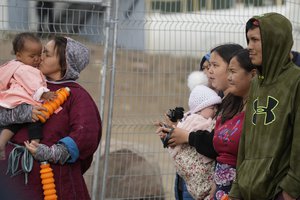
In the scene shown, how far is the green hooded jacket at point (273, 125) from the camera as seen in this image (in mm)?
4492

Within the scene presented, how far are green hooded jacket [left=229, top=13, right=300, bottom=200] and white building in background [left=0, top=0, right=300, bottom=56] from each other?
8.32 ft

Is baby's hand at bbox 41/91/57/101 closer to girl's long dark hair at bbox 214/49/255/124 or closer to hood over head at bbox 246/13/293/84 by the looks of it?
girl's long dark hair at bbox 214/49/255/124

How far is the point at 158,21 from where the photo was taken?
718 cm

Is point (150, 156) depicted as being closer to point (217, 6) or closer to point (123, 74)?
point (123, 74)

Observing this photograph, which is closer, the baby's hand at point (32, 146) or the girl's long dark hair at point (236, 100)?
the girl's long dark hair at point (236, 100)

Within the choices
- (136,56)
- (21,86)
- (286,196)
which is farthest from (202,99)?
(136,56)

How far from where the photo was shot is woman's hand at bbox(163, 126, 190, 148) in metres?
5.55

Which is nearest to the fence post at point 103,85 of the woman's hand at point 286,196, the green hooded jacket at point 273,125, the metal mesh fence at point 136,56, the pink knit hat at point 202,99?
the metal mesh fence at point 136,56

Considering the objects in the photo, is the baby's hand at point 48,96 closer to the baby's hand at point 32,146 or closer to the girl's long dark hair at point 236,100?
Answer: the baby's hand at point 32,146

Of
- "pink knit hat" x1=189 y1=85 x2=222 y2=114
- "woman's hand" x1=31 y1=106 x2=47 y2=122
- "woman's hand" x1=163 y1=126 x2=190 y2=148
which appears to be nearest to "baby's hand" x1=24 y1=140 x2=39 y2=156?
"woman's hand" x1=31 y1=106 x2=47 y2=122

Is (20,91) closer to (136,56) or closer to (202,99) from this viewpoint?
(202,99)

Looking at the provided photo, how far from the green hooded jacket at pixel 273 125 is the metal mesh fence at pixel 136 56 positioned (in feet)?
8.00

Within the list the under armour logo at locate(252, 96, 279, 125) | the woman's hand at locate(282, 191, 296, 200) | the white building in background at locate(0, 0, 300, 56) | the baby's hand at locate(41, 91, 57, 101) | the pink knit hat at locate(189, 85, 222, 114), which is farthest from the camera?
the white building in background at locate(0, 0, 300, 56)

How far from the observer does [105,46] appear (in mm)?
7012
